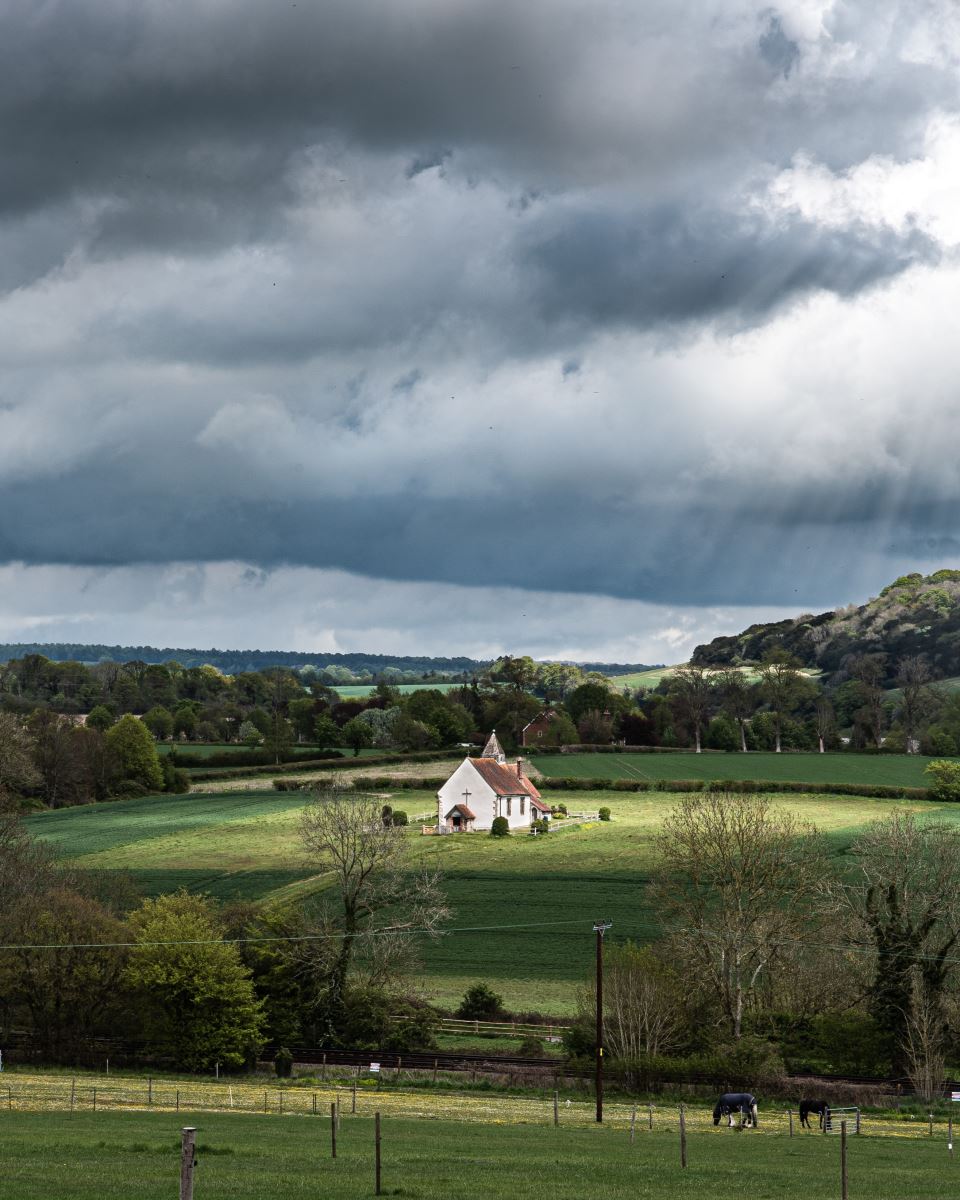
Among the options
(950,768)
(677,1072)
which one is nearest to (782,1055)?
(677,1072)

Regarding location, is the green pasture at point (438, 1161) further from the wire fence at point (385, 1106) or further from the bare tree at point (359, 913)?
the bare tree at point (359, 913)

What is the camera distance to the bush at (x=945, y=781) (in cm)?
12794

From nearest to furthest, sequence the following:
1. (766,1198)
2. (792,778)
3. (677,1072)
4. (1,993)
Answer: (766,1198) < (677,1072) < (1,993) < (792,778)

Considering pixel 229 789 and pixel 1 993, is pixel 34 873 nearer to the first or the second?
pixel 1 993

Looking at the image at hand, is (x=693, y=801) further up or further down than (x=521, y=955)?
further up

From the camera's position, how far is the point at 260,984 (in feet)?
206

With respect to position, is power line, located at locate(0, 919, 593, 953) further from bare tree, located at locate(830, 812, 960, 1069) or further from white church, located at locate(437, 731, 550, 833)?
white church, located at locate(437, 731, 550, 833)

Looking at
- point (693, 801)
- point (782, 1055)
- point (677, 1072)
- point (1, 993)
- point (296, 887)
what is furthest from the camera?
point (296, 887)

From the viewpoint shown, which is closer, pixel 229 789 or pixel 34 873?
pixel 34 873

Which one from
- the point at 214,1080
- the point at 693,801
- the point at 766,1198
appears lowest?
the point at 214,1080

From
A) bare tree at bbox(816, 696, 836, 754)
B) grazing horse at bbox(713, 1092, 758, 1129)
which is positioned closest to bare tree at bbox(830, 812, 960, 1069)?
grazing horse at bbox(713, 1092, 758, 1129)

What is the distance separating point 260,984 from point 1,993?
36.7 ft

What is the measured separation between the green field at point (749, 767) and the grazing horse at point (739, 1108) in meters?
94.0

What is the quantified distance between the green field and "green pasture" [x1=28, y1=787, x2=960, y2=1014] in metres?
11.7
